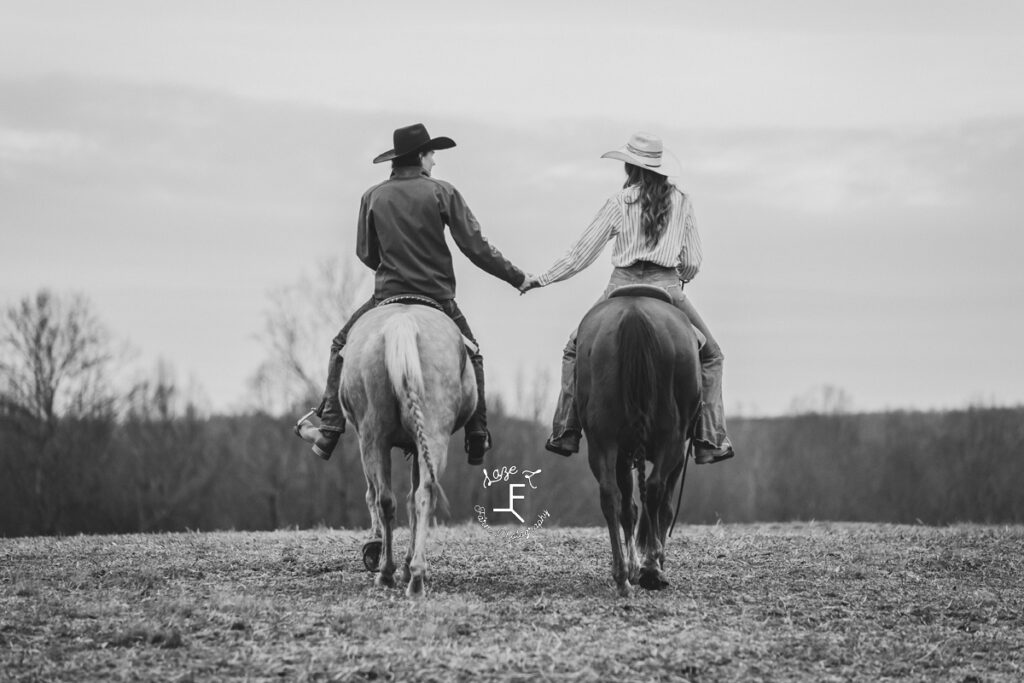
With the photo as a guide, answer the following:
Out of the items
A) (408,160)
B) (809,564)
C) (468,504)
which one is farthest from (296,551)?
(468,504)

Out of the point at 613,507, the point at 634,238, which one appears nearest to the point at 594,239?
the point at 634,238

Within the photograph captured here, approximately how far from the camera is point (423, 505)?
8.67m

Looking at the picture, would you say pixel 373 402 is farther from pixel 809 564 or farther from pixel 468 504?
pixel 468 504

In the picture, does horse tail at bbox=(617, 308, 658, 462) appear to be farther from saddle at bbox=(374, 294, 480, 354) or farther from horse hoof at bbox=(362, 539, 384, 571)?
horse hoof at bbox=(362, 539, 384, 571)

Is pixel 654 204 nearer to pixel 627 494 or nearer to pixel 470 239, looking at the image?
pixel 470 239

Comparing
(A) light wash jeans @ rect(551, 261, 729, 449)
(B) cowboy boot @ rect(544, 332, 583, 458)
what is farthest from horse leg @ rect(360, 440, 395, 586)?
(A) light wash jeans @ rect(551, 261, 729, 449)

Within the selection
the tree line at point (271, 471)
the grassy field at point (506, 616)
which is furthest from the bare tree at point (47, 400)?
the grassy field at point (506, 616)

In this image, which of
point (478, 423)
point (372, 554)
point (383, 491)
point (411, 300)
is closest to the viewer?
point (383, 491)

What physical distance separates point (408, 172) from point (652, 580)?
3821 millimetres

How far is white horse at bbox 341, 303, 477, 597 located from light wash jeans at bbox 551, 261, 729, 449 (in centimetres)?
81

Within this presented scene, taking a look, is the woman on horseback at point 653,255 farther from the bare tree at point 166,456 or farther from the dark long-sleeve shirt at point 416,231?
the bare tree at point 166,456

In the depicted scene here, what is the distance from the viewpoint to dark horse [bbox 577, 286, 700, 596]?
8.53 meters

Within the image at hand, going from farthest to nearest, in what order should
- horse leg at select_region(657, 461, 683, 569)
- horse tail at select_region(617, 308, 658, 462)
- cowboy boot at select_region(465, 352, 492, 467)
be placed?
cowboy boot at select_region(465, 352, 492, 467)
horse leg at select_region(657, 461, 683, 569)
horse tail at select_region(617, 308, 658, 462)

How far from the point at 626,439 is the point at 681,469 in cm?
110
